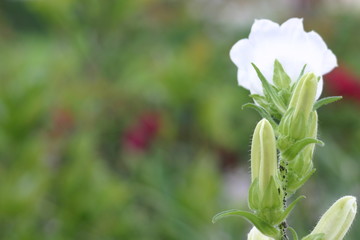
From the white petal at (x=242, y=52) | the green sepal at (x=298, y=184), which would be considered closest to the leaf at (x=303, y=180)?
the green sepal at (x=298, y=184)

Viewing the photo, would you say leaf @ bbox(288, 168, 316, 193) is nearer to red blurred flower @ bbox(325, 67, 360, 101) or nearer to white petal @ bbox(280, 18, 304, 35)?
white petal @ bbox(280, 18, 304, 35)

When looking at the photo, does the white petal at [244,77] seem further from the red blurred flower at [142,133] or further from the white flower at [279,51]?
the red blurred flower at [142,133]

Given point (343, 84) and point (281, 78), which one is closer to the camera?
point (281, 78)

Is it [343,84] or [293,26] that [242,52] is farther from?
[343,84]

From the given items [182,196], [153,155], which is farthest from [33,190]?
[153,155]

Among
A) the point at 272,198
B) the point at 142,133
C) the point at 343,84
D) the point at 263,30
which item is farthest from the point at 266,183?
the point at 343,84
